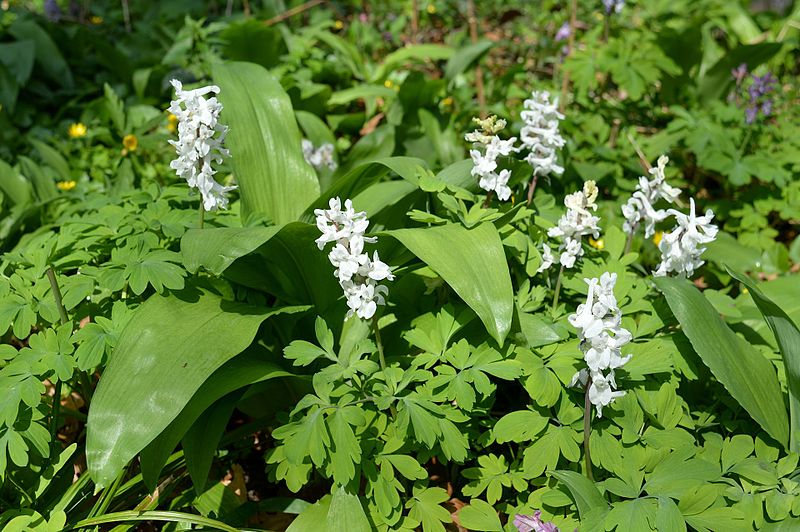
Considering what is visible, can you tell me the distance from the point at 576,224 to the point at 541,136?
44cm

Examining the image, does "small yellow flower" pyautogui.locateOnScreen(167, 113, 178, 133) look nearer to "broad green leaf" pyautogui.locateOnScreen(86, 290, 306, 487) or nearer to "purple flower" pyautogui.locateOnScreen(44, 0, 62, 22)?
"purple flower" pyautogui.locateOnScreen(44, 0, 62, 22)

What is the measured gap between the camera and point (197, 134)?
1903mm

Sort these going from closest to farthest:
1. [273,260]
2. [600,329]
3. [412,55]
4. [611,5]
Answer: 1. [600,329]
2. [273,260]
3. [611,5]
4. [412,55]

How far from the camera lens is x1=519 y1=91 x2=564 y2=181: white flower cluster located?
2354mm

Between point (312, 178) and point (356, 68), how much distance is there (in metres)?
2.16

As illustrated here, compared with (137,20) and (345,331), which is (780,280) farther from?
(137,20)

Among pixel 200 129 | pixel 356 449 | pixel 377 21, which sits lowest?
pixel 377 21

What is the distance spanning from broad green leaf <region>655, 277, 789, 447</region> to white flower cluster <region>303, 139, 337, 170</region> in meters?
1.66

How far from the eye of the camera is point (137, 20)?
5824 mm

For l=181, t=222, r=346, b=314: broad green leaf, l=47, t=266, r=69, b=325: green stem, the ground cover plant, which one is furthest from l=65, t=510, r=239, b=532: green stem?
A: l=181, t=222, r=346, b=314: broad green leaf

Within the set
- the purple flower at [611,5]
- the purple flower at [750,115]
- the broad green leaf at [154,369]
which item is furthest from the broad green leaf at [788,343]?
the purple flower at [611,5]

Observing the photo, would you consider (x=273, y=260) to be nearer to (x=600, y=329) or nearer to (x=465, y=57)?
(x=600, y=329)

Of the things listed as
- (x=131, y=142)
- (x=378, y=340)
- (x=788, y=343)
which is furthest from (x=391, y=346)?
(x=131, y=142)

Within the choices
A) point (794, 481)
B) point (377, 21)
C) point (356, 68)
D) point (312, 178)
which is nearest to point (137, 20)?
point (377, 21)
